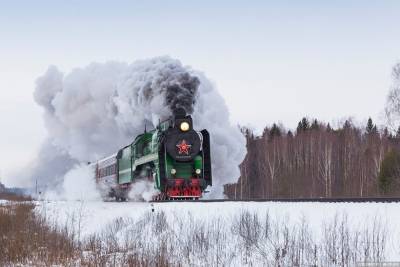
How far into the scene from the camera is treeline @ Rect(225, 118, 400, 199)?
47.2 m

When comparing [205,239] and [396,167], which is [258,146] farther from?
[205,239]

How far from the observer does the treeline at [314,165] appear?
47250 mm

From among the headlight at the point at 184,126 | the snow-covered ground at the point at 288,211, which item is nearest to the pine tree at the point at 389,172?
the headlight at the point at 184,126

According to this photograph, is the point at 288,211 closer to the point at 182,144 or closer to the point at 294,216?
the point at 294,216

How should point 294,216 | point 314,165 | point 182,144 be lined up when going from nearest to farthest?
point 294,216
point 182,144
point 314,165

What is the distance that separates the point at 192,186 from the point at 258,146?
40.0 meters

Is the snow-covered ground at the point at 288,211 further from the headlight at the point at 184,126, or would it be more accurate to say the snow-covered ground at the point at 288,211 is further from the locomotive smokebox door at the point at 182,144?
the headlight at the point at 184,126

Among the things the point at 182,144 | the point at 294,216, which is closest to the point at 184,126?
the point at 182,144

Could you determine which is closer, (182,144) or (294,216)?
(294,216)

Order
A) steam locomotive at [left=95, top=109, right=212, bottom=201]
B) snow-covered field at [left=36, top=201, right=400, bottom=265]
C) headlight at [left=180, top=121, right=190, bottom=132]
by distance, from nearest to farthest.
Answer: snow-covered field at [left=36, top=201, right=400, bottom=265], steam locomotive at [left=95, top=109, right=212, bottom=201], headlight at [left=180, top=121, right=190, bottom=132]

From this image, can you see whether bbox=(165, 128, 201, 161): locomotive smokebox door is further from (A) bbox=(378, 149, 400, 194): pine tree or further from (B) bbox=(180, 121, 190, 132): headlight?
(A) bbox=(378, 149, 400, 194): pine tree

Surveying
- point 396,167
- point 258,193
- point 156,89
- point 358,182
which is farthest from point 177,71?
point 258,193

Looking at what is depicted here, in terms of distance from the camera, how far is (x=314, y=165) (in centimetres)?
5338

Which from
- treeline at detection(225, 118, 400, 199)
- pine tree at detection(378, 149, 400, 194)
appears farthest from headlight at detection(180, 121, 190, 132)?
treeline at detection(225, 118, 400, 199)
